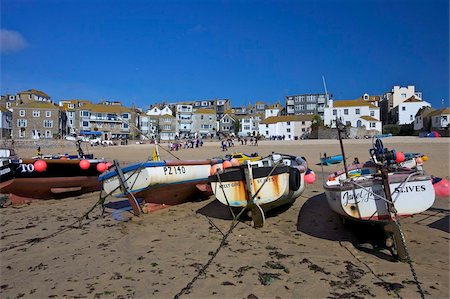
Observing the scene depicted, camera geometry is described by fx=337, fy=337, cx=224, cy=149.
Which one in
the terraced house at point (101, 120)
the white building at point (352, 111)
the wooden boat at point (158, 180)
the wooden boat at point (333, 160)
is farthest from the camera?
the terraced house at point (101, 120)

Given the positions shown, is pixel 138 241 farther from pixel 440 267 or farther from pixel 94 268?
pixel 440 267

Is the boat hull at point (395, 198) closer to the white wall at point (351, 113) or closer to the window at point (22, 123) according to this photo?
the white wall at point (351, 113)

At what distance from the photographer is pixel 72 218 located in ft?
32.7

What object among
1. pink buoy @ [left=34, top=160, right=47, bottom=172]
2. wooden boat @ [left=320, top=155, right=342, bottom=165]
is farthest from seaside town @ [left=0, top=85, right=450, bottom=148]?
pink buoy @ [left=34, top=160, right=47, bottom=172]

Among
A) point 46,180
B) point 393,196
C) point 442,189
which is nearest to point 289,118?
point 46,180

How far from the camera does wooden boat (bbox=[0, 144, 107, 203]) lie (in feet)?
40.3

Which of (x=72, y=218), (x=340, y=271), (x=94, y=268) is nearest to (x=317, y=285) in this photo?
(x=340, y=271)

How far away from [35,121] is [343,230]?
8321cm

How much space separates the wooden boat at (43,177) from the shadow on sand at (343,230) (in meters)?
8.69

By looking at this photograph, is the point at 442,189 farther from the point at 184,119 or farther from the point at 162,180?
the point at 184,119

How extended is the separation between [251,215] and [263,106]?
132217 mm

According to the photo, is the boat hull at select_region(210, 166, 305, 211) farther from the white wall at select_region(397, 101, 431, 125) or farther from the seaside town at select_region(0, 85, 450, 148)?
the white wall at select_region(397, 101, 431, 125)

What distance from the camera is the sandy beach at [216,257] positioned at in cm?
489

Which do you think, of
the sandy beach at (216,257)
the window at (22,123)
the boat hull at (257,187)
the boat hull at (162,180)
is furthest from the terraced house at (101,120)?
the boat hull at (257,187)
